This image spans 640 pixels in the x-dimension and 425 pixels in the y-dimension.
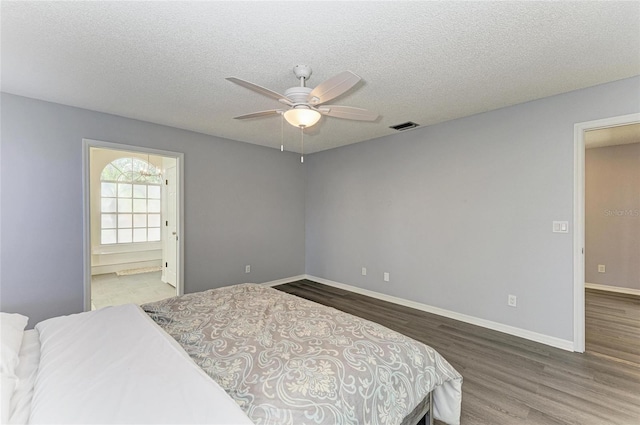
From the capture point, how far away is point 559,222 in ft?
9.00

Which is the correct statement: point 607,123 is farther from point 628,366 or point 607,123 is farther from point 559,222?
point 628,366

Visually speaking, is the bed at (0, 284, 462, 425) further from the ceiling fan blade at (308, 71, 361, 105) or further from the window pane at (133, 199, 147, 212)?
the window pane at (133, 199, 147, 212)

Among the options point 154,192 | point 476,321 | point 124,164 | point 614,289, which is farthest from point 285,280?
point 614,289

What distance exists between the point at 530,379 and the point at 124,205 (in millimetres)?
7096

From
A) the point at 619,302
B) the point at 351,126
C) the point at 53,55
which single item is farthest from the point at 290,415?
the point at 619,302

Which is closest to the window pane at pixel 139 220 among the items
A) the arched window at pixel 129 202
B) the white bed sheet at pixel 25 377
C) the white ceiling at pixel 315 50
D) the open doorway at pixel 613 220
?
the arched window at pixel 129 202

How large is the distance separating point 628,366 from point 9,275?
5.65 meters

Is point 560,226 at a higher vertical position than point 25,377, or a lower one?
higher

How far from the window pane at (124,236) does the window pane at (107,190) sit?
759 millimetres

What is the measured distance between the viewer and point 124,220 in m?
5.98

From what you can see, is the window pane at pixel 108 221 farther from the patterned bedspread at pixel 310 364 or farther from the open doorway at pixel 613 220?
the open doorway at pixel 613 220

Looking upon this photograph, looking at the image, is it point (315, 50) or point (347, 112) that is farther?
point (347, 112)

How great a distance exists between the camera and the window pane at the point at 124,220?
5.93m

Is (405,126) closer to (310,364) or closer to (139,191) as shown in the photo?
(310,364)
